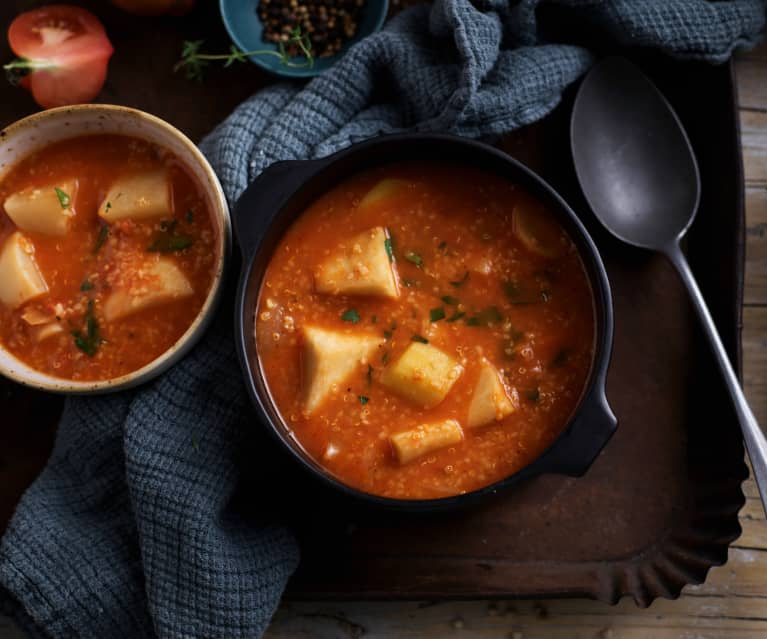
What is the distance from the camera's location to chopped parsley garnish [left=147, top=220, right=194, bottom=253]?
2.39 m

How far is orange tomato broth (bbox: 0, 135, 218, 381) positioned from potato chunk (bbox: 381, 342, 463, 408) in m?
0.57

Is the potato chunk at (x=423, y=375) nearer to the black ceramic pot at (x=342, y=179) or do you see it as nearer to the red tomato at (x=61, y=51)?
the black ceramic pot at (x=342, y=179)

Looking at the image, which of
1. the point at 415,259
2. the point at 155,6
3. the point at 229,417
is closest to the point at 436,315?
the point at 415,259

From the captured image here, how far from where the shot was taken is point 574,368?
7.16 ft

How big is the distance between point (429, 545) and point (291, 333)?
73 cm

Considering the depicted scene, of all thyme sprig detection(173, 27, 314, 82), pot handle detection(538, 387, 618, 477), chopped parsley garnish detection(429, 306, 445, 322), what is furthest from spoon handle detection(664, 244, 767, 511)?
thyme sprig detection(173, 27, 314, 82)

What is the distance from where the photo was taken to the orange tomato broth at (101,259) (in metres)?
2.36

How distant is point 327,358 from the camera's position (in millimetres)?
2154

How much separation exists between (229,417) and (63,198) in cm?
73

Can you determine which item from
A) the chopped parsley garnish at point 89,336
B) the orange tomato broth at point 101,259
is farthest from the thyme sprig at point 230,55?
the chopped parsley garnish at point 89,336

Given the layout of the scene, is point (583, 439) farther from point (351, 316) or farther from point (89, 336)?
point (89, 336)

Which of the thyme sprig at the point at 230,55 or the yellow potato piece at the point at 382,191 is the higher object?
the thyme sprig at the point at 230,55

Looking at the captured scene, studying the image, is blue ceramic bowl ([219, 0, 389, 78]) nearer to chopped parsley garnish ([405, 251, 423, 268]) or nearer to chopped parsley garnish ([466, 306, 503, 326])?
chopped parsley garnish ([405, 251, 423, 268])

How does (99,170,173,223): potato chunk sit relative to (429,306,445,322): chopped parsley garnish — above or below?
above
